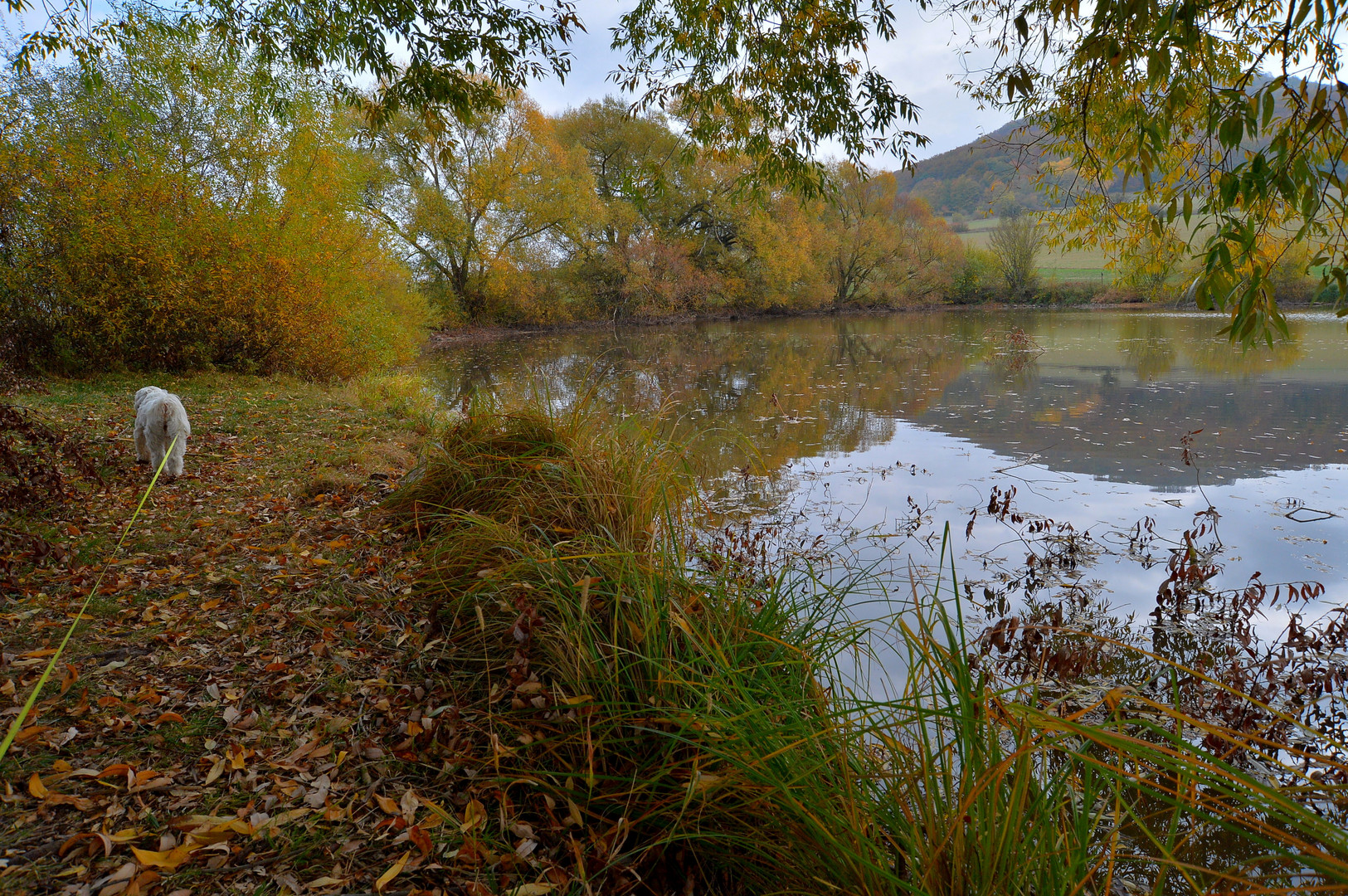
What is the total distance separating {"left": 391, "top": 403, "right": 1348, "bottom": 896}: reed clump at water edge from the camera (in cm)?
158

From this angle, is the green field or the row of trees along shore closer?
the row of trees along shore

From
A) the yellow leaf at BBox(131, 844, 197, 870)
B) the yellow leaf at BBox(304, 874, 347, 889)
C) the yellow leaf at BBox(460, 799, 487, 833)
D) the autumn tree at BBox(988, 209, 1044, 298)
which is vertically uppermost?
the autumn tree at BBox(988, 209, 1044, 298)

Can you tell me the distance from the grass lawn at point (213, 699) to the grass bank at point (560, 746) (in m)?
0.01

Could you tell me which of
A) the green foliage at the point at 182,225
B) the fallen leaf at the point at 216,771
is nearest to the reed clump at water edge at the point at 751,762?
the fallen leaf at the point at 216,771

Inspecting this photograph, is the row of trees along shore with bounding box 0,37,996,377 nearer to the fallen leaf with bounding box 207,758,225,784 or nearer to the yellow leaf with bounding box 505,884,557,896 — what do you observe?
the fallen leaf with bounding box 207,758,225,784

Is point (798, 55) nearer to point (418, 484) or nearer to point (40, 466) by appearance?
point (418, 484)

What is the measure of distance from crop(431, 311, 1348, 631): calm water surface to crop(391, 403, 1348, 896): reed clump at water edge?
135 centimetres

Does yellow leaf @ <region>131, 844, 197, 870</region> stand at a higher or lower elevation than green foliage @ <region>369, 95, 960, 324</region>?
lower

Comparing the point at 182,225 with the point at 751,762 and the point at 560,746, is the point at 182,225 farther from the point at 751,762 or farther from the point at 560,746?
the point at 751,762

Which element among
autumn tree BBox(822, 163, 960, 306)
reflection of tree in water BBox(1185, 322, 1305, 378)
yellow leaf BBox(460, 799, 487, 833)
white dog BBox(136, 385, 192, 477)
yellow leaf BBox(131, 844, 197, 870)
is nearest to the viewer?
yellow leaf BBox(131, 844, 197, 870)

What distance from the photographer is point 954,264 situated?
46969 millimetres

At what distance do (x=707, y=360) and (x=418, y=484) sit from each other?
15.3 m

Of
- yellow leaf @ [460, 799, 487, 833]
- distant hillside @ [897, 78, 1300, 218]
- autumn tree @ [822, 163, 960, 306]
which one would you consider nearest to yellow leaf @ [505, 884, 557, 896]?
yellow leaf @ [460, 799, 487, 833]

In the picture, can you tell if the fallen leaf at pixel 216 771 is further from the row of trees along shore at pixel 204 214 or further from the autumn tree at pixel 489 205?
the autumn tree at pixel 489 205
